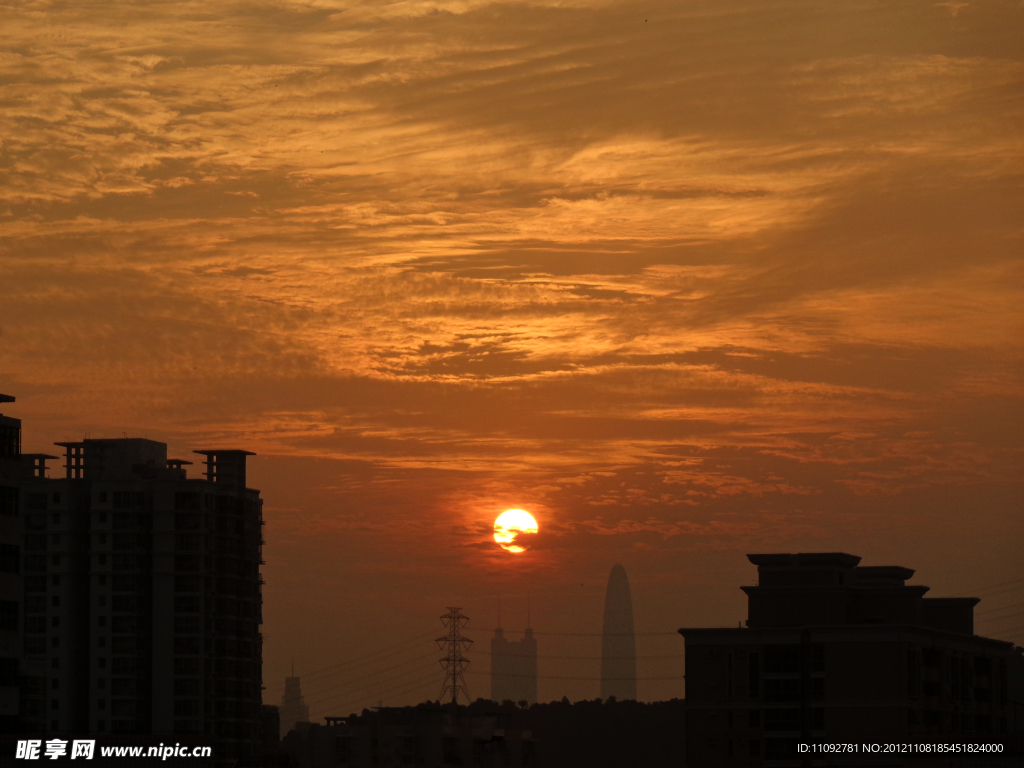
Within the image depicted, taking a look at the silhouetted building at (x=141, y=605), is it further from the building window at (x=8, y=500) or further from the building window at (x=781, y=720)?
the building window at (x=8, y=500)

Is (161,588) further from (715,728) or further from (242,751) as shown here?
(715,728)

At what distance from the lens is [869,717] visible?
461 feet

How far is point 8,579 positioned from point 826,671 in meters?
83.3

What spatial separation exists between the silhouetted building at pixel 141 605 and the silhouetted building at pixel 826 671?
191 feet

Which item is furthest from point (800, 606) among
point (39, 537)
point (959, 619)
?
point (39, 537)

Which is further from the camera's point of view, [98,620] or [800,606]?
[98,620]

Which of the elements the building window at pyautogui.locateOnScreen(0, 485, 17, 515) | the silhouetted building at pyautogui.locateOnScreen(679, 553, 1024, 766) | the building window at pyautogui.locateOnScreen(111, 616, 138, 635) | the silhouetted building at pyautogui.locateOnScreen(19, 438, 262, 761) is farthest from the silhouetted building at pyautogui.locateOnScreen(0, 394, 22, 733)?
the building window at pyautogui.locateOnScreen(111, 616, 138, 635)

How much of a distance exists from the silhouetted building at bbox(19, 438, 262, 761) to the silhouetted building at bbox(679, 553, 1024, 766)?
5817 cm

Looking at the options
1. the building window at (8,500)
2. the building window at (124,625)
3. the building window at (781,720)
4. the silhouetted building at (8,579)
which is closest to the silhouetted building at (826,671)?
the building window at (781,720)

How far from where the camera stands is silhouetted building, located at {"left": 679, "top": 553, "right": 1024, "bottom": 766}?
464 ft

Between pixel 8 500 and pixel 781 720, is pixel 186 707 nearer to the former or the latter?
pixel 781 720

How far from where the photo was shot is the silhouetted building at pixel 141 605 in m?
177

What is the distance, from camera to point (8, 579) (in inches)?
3297

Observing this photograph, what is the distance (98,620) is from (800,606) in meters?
82.0
